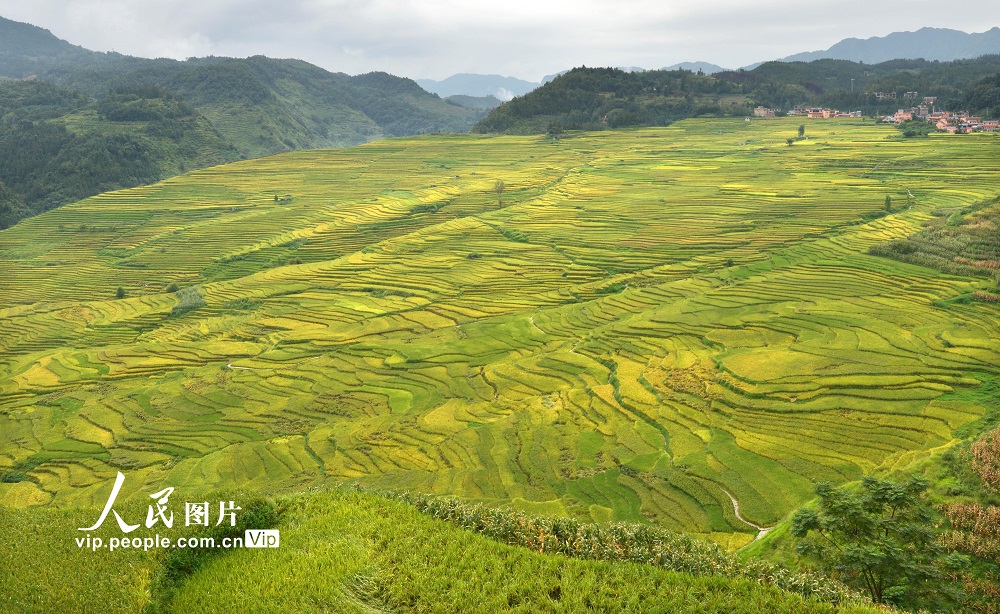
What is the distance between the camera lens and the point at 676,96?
433ft

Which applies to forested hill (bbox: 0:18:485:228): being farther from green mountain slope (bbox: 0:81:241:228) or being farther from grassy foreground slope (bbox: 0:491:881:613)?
grassy foreground slope (bbox: 0:491:881:613)

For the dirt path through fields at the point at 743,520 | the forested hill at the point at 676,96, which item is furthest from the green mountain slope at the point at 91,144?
the dirt path through fields at the point at 743,520

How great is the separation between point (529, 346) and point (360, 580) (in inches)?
925

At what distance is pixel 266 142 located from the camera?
514ft

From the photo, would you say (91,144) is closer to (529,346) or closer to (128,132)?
(128,132)

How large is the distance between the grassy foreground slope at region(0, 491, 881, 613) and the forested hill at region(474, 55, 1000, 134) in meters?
113

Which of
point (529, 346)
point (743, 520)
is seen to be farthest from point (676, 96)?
point (743, 520)

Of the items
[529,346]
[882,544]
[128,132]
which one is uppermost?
[128,132]

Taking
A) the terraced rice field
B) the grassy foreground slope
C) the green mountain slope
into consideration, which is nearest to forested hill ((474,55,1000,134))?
the terraced rice field

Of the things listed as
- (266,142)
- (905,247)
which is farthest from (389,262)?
(266,142)

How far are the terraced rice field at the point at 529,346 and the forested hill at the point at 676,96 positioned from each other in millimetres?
52569

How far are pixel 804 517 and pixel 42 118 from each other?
556 ft

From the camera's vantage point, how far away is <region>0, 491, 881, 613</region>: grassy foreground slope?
10.1 meters

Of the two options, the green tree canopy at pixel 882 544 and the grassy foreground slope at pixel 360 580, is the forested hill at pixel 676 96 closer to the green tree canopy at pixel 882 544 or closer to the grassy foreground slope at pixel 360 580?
the green tree canopy at pixel 882 544
